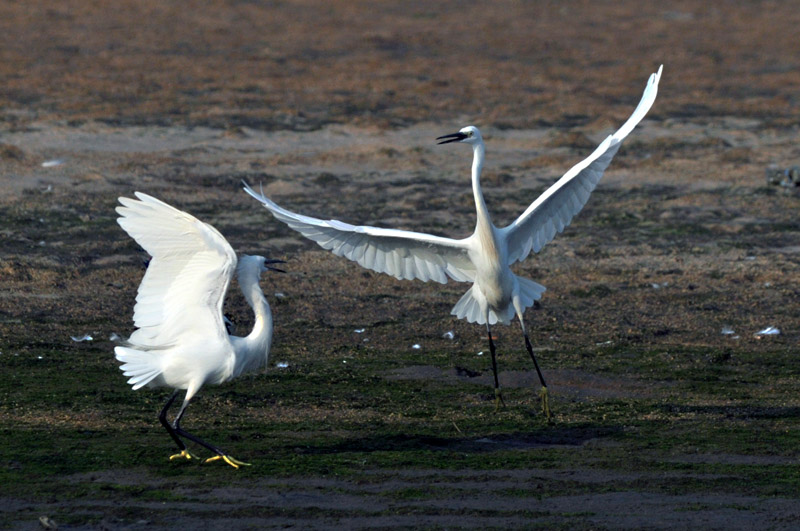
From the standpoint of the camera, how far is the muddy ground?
6.24 metres

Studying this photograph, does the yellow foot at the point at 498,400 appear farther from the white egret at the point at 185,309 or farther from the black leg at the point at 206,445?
the black leg at the point at 206,445

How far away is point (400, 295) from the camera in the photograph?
1096 cm

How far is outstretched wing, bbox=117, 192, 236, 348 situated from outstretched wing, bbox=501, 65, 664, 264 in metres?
2.78

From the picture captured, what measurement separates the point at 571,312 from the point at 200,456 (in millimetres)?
4788

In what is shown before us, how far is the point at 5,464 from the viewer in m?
6.36

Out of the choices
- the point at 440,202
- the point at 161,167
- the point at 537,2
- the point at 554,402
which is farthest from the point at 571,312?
the point at 537,2

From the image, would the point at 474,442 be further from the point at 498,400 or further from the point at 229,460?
the point at 229,460

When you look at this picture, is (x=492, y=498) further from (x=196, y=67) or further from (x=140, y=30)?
(x=140, y=30)

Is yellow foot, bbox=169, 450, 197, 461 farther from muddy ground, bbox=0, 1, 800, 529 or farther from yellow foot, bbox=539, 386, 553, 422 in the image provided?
yellow foot, bbox=539, 386, 553, 422

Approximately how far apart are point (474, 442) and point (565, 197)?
7.68 feet

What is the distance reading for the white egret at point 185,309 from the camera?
6227 millimetres

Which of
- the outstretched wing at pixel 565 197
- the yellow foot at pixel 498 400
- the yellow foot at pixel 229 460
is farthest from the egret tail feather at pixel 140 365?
the outstretched wing at pixel 565 197

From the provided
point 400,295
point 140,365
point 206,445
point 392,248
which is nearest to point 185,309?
point 140,365

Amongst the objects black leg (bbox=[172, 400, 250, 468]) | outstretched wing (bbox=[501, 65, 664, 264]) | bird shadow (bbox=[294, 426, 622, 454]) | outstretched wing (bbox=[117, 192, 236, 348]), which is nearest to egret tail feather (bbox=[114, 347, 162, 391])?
outstretched wing (bbox=[117, 192, 236, 348])
